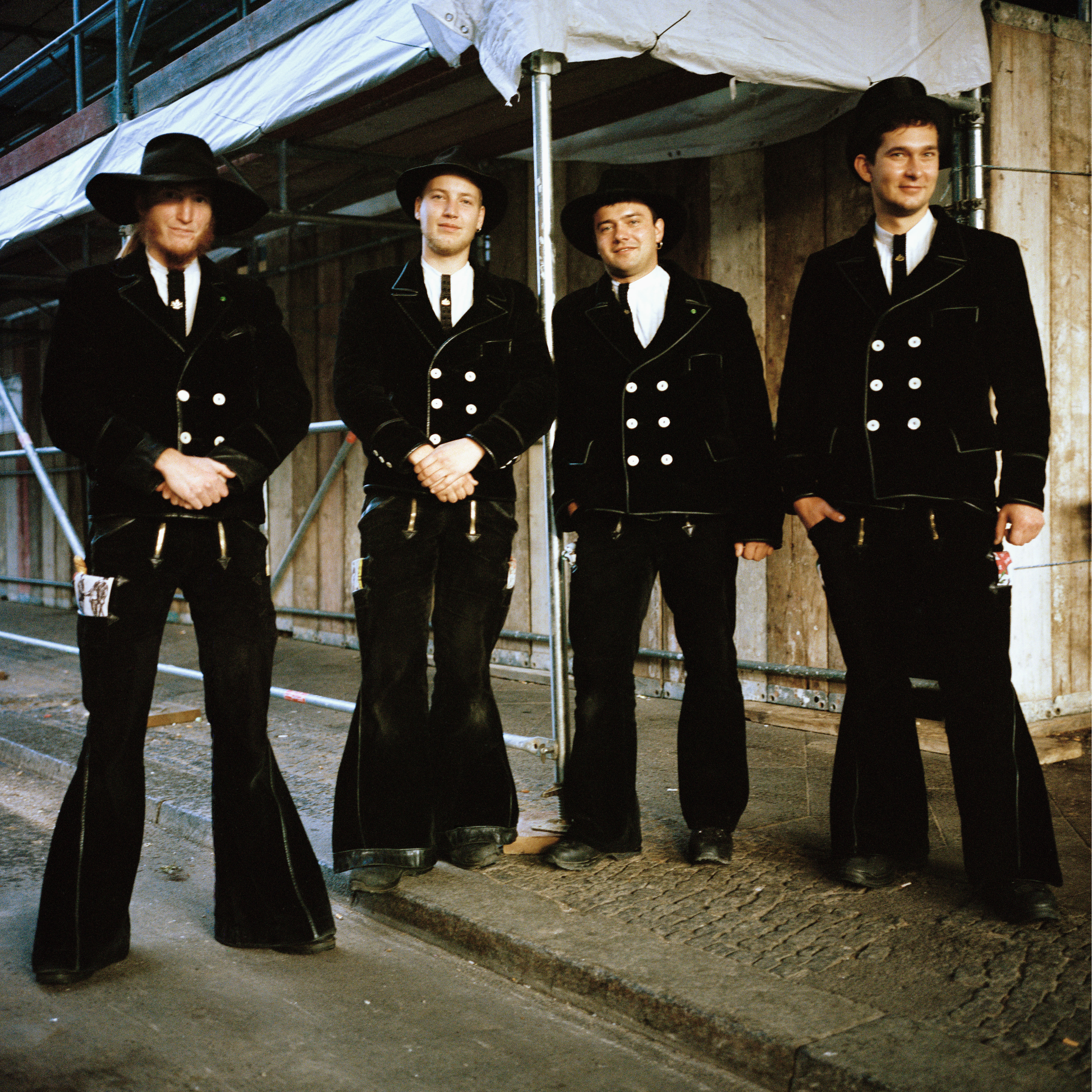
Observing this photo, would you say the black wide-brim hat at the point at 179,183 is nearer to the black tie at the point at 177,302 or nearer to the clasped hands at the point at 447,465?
the black tie at the point at 177,302

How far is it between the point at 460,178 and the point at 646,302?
0.71m

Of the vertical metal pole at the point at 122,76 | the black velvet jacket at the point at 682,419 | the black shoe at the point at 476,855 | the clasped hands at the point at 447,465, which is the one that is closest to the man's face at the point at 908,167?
the black velvet jacket at the point at 682,419

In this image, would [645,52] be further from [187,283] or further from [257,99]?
[257,99]

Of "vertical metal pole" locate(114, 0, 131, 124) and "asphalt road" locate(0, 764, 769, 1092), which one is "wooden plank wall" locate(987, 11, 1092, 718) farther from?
"vertical metal pole" locate(114, 0, 131, 124)

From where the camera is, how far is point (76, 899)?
308 centimetres

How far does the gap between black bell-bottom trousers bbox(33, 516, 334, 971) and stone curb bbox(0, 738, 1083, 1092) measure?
1.41 ft

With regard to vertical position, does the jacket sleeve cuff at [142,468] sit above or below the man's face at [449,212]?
below

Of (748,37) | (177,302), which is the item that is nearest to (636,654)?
(177,302)

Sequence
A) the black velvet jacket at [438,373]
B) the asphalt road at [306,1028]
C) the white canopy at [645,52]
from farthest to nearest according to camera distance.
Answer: the white canopy at [645,52], the black velvet jacket at [438,373], the asphalt road at [306,1028]

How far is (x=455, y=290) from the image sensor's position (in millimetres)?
3639

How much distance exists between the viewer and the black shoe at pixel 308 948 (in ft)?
10.8

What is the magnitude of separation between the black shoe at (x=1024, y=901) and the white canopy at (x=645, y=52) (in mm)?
2769

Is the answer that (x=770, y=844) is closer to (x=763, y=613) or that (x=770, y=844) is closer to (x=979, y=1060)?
(x=979, y=1060)

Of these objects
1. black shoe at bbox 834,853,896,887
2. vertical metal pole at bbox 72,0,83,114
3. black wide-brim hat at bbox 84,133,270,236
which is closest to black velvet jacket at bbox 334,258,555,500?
black wide-brim hat at bbox 84,133,270,236
